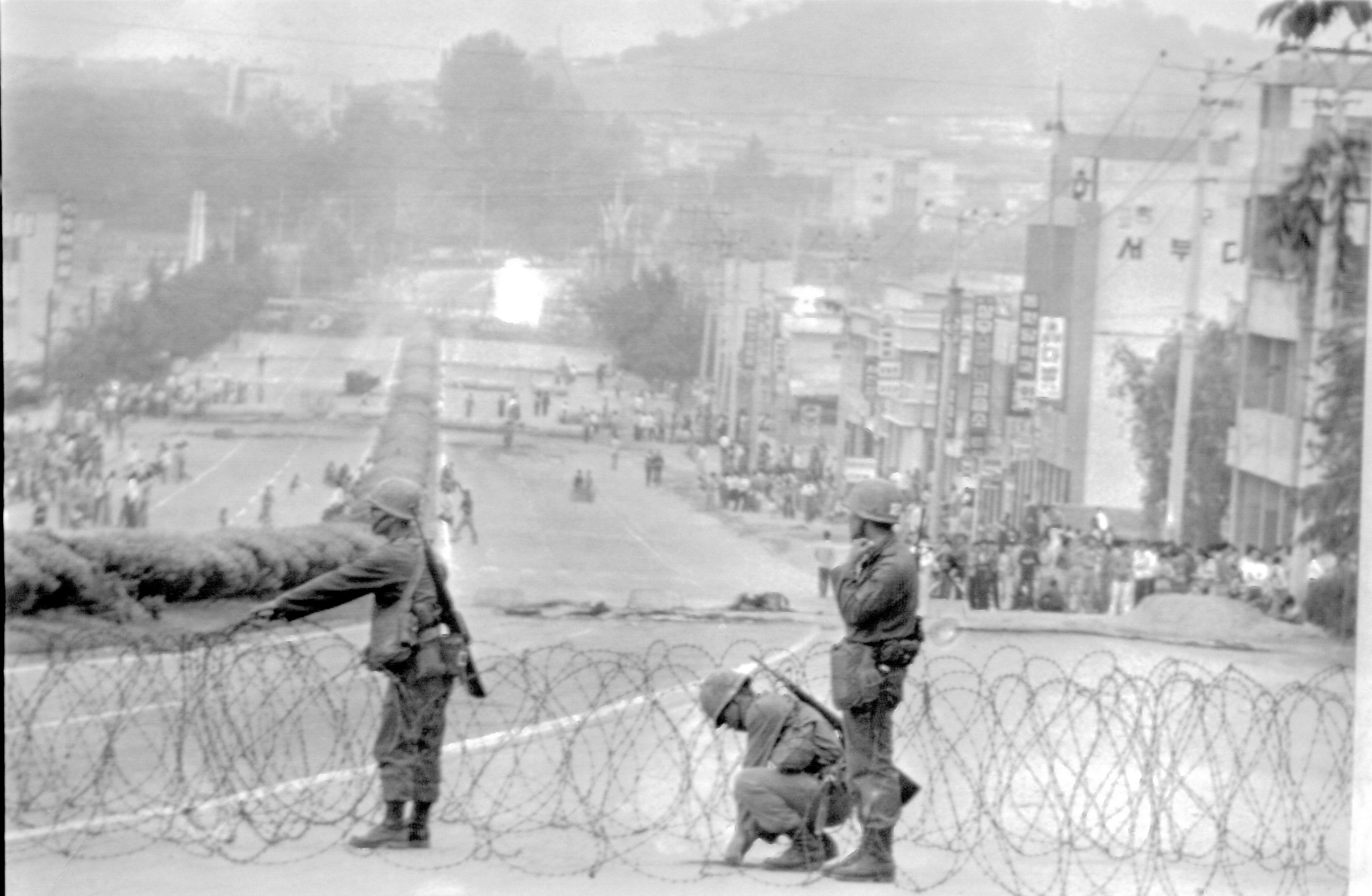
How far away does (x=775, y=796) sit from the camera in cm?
643

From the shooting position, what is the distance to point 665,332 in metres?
9.44

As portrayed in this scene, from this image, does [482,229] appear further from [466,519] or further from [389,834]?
[389,834]

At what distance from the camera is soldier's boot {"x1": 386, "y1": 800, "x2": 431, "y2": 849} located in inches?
253

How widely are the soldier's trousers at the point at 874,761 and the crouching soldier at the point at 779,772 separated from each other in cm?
16

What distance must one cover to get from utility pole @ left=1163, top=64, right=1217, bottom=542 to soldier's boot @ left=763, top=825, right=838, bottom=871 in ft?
13.7

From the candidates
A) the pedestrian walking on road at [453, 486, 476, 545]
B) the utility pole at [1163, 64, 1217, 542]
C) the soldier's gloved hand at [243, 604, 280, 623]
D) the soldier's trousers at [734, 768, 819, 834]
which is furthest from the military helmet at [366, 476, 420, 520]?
the utility pole at [1163, 64, 1217, 542]

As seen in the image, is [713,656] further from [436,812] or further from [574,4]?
[574,4]

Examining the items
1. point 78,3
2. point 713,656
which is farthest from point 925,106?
point 78,3

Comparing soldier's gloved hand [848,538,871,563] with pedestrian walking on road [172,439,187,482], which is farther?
pedestrian walking on road [172,439,187,482]

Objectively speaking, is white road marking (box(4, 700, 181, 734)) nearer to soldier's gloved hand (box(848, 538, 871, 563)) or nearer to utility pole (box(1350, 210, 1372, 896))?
soldier's gloved hand (box(848, 538, 871, 563))

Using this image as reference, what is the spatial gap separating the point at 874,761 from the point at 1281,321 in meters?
5.25

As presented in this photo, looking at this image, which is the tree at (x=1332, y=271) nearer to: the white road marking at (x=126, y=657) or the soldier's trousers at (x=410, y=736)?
the white road marking at (x=126, y=657)

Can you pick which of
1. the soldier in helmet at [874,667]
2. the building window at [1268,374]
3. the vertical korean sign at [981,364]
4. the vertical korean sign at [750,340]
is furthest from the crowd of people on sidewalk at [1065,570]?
the soldier in helmet at [874,667]

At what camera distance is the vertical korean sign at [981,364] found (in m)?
9.73
